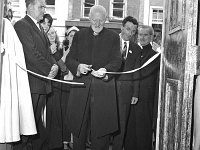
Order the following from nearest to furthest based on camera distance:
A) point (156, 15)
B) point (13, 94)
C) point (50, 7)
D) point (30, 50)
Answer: point (13, 94)
point (30, 50)
point (156, 15)
point (50, 7)

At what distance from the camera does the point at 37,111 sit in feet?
14.1

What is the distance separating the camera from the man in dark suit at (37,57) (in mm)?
4203

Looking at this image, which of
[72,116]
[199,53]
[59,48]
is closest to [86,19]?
[59,48]

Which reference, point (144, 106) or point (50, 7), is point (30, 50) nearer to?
point (50, 7)

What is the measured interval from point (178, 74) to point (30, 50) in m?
1.75

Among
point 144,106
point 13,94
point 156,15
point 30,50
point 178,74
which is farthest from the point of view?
point 144,106

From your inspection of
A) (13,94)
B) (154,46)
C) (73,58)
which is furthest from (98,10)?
(13,94)

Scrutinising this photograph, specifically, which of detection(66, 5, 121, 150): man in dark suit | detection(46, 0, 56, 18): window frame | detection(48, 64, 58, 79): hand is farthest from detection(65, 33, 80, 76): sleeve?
detection(46, 0, 56, 18): window frame

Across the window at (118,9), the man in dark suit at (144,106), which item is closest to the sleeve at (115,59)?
the window at (118,9)

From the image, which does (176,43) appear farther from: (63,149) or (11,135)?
(63,149)

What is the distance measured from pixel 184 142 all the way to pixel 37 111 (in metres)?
1.87

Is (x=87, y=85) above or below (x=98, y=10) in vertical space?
below

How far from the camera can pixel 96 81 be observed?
436 cm

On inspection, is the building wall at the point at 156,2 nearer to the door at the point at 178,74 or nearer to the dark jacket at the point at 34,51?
the door at the point at 178,74
